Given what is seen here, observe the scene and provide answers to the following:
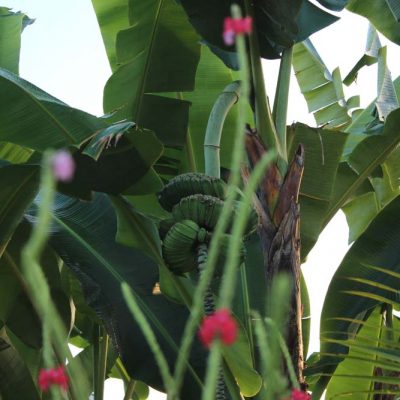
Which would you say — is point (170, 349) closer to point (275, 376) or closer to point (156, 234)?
point (156, 234)

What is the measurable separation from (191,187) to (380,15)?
2.02 m

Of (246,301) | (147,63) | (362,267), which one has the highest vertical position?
(147,63)

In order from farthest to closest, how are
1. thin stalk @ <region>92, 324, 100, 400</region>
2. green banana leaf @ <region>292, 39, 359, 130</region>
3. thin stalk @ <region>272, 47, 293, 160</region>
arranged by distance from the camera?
green banana leaf @ <region>292, 39, 359, 130</region>, thin stalk @ <region>92, 324, 100, 400</region>, thin stalk @ <region>272, 47, 293, 160</region>

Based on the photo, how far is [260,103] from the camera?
8.77 feet

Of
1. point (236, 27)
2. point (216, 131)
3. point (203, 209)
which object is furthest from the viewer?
point (216, 131)

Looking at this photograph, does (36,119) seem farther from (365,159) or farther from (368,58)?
(368,58)

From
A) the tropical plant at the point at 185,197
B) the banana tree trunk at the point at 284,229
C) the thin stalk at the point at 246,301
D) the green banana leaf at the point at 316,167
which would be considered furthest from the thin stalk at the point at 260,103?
the thin stalk at the point at 246,301

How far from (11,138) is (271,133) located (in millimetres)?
942

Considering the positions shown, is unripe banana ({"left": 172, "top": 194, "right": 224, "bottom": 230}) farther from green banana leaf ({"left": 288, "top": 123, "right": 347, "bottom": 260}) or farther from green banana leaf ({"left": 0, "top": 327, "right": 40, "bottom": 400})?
green banana leaf ({"left": 0, "top": 327, "right": 40, "bottom": 400})

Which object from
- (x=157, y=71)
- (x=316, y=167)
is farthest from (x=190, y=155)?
(x=316, y=167)

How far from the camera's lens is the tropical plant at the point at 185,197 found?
2.27 metres

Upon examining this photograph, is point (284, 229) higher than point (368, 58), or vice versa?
point (368, 58)

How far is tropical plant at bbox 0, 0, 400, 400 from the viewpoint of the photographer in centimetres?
227

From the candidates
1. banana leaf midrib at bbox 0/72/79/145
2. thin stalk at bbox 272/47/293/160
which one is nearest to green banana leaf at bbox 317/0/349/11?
thin stalk at bbox 272/47/293/160
